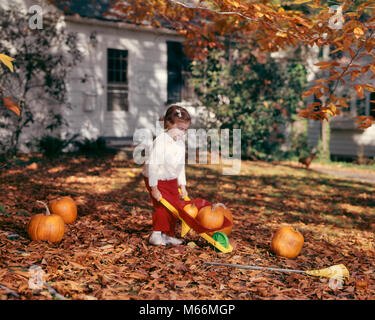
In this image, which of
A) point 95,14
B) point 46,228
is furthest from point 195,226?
point 95,14

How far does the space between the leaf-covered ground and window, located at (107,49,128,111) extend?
15.0ft

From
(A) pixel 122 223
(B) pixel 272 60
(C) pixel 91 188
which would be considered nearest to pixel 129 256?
(A) pixel 122 223

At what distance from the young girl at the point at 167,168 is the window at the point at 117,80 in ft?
30.3

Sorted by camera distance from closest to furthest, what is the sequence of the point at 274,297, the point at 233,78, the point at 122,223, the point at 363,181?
the point at 274,297, the point at 122,223, the point at 363,181, the point at 233,78

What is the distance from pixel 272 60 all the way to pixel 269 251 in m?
9.58

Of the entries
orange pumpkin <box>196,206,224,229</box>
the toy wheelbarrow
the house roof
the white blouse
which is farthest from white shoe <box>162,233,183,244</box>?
the house roof

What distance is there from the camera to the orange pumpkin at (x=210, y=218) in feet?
14.3

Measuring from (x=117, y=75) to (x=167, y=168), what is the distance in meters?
9.65

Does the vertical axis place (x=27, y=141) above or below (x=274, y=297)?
above

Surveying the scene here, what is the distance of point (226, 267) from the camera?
3979 millimetres

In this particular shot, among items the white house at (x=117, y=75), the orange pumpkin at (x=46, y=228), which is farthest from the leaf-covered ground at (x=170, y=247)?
the white house at (x=117, y=75)

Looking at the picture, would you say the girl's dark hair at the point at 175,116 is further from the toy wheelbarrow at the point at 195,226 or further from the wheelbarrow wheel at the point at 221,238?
the wheelbarrow wheel at the point at 221,238

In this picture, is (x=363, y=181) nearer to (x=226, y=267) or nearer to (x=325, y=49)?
(x=325, y=49)

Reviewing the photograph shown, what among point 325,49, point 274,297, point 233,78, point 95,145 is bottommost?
point 274,297
